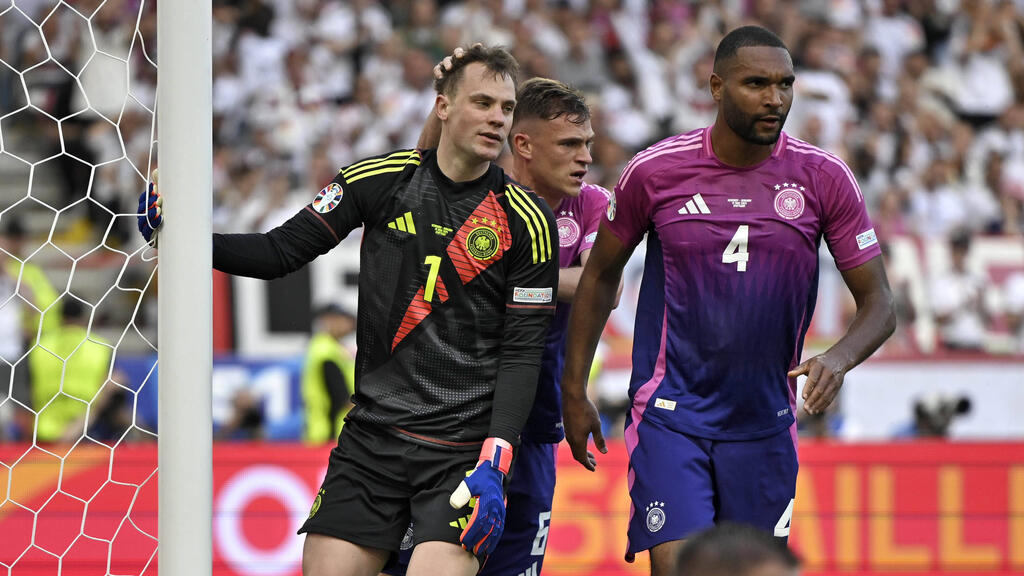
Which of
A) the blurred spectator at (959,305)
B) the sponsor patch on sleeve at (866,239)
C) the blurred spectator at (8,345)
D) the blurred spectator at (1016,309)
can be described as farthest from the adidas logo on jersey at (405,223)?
the blurred spectator at (1016,309)

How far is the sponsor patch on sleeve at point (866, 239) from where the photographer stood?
4.73m

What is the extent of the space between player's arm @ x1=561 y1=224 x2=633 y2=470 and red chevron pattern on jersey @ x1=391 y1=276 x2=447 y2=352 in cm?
63

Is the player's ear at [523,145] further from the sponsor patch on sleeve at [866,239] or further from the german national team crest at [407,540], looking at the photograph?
the german national team crest at [407,540]

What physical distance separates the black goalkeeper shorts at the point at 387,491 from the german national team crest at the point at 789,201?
4.45 ft

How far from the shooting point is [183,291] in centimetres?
408

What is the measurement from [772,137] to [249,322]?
706 centimetres

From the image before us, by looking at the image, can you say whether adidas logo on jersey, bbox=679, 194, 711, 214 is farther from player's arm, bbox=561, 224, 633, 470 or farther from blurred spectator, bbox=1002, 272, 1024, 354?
blurred spectator, bbox=1002, 272, 1024, 354

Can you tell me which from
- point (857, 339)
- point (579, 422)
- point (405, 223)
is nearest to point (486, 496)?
point (579, 422)

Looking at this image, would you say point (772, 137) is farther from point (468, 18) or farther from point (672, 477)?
point (468, 18)

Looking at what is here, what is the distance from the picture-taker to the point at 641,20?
15727 millimetres

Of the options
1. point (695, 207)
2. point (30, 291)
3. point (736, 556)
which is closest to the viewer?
point (736, 556)

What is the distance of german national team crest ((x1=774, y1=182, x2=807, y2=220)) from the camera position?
15.5 feet

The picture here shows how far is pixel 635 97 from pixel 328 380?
21.4ft

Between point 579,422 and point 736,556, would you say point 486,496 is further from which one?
point 736,556
